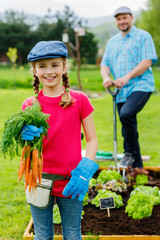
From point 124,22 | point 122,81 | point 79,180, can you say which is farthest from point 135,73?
point 79,180

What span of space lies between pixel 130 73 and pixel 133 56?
0.30 meters

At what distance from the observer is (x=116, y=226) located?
9.55ft

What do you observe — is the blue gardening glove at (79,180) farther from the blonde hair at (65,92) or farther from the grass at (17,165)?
the grass at (17,165)

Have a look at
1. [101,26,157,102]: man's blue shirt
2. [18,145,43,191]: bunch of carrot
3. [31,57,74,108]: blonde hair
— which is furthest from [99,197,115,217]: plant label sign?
[101,26,157,102]: man's blue shirt

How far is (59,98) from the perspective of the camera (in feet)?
6.64

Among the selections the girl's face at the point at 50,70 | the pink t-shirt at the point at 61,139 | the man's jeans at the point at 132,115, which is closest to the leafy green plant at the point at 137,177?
the man's jeans at the point at 132,115

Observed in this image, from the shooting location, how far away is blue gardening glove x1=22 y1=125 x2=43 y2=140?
178 centimetres

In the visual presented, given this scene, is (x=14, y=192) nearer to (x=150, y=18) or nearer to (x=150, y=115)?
(x=150, y=115)

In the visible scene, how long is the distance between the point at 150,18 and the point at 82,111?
3327 cm

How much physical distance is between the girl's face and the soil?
141 centimetres

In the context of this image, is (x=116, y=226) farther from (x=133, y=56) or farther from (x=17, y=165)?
(x=17, y=165)

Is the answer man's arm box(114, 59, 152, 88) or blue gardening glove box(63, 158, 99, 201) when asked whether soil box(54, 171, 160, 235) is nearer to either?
blue gardening glove box(63, 158, 99, 201)

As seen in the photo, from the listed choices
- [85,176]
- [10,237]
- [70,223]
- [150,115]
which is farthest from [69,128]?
[150,115]

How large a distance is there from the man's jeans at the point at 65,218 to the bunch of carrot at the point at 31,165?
0.19 meters
